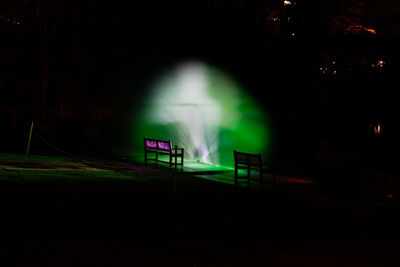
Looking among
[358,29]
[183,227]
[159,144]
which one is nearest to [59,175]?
[159,144]

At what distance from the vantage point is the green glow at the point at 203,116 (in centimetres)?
1941

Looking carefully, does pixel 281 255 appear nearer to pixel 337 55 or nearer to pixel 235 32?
pixel 337 55

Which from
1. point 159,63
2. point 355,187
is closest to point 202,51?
point 159,63

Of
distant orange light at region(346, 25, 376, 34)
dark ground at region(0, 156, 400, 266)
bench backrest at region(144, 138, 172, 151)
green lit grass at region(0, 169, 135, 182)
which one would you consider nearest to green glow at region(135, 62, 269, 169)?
bench backrest at region(144, 138, 172, 151)

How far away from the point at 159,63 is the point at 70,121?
5.45 m

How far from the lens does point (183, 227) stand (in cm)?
884

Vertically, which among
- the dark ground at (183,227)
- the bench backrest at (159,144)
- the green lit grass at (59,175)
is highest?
the bench backrest at (159,144)

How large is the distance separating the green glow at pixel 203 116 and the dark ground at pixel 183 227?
6.17 metres

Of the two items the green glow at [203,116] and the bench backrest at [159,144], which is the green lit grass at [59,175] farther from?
the green glow at [203,116]

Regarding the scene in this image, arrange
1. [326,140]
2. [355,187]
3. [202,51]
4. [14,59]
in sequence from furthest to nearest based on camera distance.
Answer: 1. [14,59]
2. [202,51]
3. [326,140]
4. [355,187]

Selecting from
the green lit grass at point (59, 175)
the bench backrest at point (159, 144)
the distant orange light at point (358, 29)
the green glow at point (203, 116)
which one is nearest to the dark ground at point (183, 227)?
the green lit grass at point (59, 175)

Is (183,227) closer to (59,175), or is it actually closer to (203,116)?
(59,175)

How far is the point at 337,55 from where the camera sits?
17.8 metres

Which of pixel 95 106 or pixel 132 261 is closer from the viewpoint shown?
pixel 132 261
